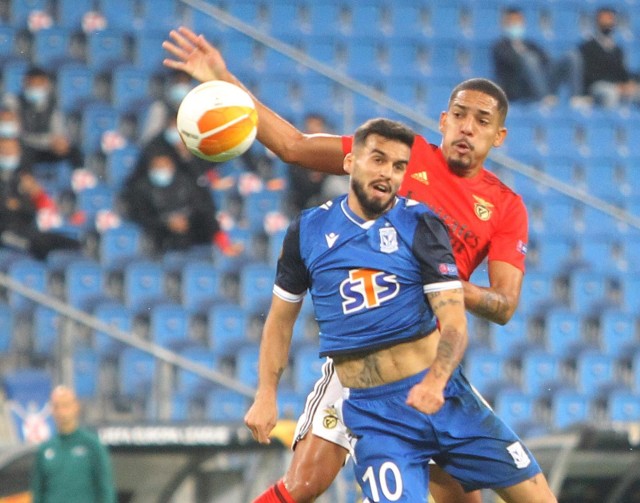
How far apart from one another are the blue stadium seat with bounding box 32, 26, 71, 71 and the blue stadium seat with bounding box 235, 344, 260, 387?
3.64 metres

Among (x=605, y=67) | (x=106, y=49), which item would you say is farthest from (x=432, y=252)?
(x=605, y=67)

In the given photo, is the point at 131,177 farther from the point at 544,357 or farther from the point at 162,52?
the point at 544,357

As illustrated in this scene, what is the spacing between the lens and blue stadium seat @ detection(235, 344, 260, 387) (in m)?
10.6

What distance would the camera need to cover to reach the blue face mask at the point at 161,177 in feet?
36.2

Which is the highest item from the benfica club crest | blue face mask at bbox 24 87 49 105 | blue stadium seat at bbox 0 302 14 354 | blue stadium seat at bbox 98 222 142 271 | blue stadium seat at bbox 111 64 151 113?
the benfica club crest

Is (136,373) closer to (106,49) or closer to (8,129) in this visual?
(8,129)

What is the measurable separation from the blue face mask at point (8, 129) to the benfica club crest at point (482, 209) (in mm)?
6638

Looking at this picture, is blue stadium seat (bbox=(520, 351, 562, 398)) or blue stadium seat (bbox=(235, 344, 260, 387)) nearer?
blue stadium seat (bbox=(235, 344, 260, 387))

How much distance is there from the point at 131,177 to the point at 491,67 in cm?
449

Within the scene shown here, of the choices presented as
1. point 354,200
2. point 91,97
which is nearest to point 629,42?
point 91,97

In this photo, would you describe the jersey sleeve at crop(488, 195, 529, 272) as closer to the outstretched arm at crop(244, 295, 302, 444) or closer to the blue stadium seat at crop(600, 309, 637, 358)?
the outstretched arm at crop(244, 295, 302, 444)

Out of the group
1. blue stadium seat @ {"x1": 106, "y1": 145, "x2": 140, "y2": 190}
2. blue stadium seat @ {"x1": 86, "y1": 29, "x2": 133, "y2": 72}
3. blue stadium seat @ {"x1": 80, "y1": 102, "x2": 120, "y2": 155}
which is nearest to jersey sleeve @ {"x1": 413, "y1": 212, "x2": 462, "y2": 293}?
blue stadium seat @ {"x1": 106, "y1": 145, "x2": 140, "y2": 190}

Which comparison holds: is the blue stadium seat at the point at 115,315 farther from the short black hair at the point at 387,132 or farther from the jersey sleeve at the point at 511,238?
the short black hair at the point at 387,132

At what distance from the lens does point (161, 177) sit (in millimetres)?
11125
